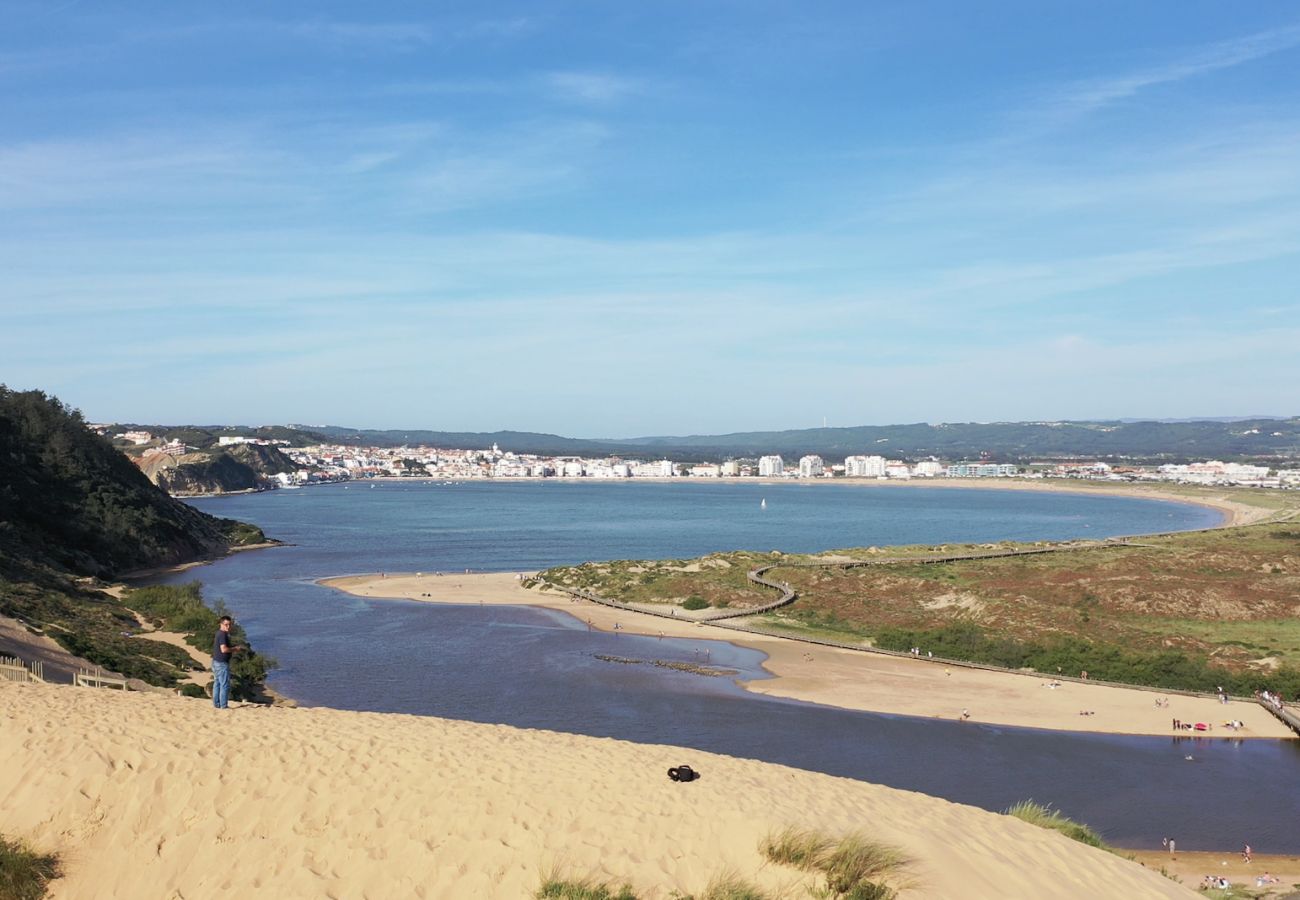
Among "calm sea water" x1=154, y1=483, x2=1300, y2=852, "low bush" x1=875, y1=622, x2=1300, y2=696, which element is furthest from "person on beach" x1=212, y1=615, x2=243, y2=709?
"low bush" x1=875, y1=622, x2=1300, y2=696

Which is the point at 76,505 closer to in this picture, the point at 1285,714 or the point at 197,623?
the point at 197,623

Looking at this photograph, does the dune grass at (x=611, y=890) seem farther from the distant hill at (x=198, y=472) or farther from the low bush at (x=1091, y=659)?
the distant hill at (x=198, y=472)

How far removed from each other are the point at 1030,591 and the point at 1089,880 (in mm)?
44376

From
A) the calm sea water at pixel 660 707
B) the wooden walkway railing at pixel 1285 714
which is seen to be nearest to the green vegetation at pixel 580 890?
the calm sea water at pixel 660 707

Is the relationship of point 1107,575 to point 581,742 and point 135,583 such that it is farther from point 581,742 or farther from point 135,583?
point 135,583

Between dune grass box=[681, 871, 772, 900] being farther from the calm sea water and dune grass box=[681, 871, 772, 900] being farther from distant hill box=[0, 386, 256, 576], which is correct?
distant hill box=[0, 386, 256, 576]

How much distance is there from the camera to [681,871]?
30.4 feet

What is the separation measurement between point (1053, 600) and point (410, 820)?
153 ft

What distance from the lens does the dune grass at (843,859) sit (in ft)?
29.3

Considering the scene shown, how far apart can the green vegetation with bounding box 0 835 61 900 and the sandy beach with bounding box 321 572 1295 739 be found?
1072 inches

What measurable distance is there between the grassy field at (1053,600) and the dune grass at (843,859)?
1277 inches

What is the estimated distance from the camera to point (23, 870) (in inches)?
344

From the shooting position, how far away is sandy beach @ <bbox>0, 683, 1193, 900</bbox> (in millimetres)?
9086

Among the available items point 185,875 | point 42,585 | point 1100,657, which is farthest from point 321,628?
point 185,875
